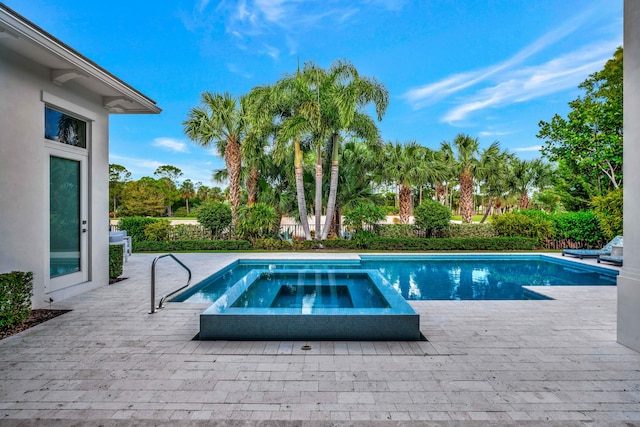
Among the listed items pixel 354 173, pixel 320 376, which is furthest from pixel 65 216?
pixel 354 173

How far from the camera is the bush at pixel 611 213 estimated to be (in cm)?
1081

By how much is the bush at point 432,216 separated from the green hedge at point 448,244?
0.73m

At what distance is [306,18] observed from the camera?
16.2 metres

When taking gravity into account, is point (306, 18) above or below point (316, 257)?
above

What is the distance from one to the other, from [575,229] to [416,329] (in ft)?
41.9

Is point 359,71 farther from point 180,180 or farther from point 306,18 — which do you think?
point 180,180

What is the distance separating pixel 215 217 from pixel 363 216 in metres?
6.15

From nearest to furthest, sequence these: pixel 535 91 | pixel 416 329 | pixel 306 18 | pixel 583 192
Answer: pixel 416 329, pixel 306 18, pixel 583 192, pixel 535 91

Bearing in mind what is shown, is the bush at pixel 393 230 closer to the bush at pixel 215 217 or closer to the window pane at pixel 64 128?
the bush at pixel 215 217

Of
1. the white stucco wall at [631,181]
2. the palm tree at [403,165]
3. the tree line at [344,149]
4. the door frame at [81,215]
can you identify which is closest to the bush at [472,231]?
the tree line at [344,149]

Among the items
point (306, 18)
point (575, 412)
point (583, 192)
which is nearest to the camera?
point (575, 412)

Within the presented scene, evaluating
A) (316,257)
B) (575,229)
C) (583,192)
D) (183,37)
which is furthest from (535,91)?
(183,37)

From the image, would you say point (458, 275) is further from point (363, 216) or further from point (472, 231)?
point (472, 231)

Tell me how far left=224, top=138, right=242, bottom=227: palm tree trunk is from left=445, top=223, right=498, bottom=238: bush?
9.35 metres
